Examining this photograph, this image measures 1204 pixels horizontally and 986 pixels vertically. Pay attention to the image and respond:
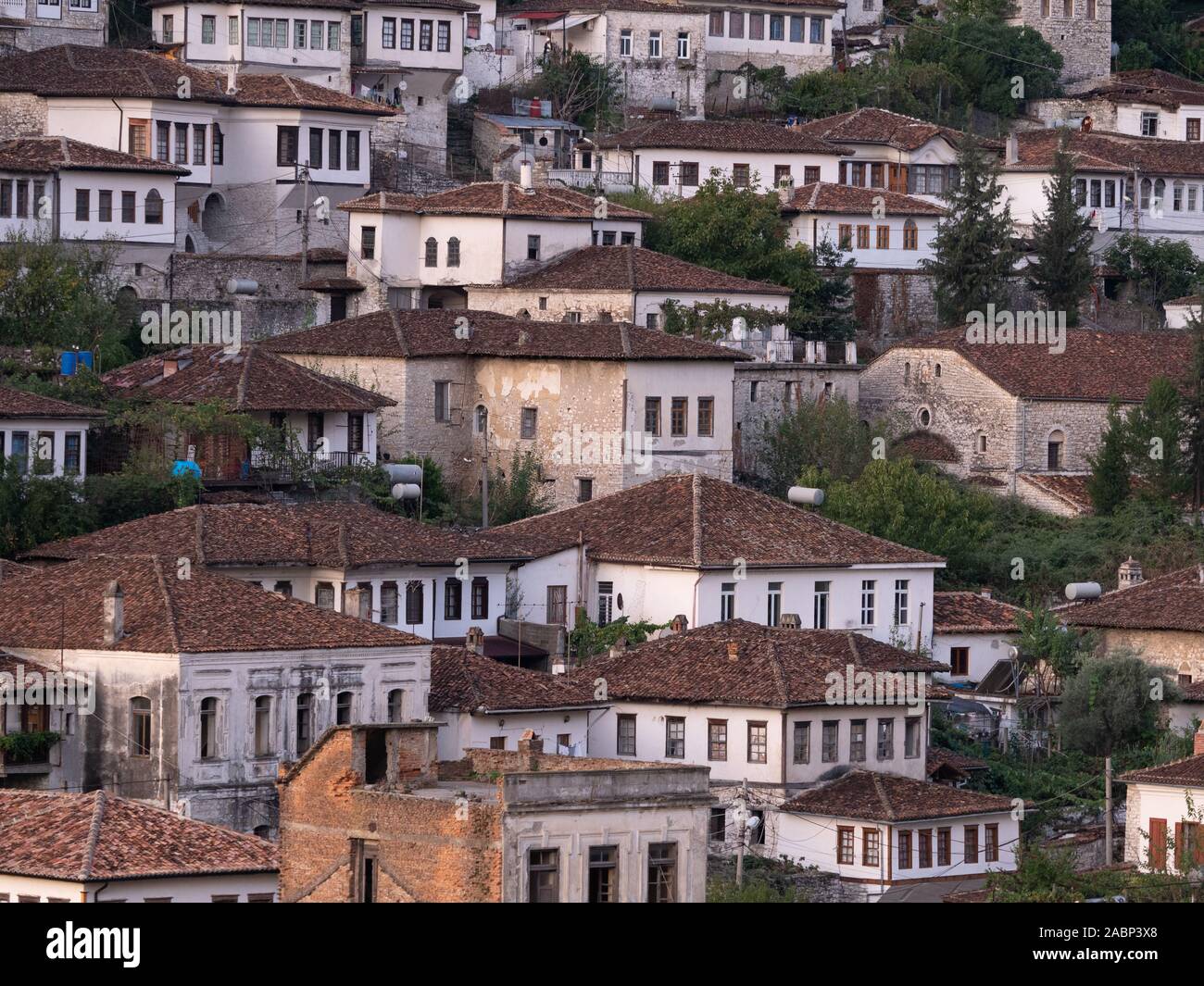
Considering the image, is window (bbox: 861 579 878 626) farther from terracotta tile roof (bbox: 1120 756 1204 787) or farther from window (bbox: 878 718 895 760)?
terracotta tile roof (bbox: 1120 756 1204 787)

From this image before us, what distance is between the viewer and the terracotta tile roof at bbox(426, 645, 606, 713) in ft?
160

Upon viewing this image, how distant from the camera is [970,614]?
2422 inches

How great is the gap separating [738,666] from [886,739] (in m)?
2.55

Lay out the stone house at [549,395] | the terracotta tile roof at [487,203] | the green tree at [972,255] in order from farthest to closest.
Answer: the green tree at [972,255], the terracotta tile roof at [487,203], the stone house at [549,395]

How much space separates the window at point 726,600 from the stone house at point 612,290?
40.2 feet

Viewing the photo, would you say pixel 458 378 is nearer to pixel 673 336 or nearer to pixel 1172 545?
pixel 673 336

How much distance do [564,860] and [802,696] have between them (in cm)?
1631

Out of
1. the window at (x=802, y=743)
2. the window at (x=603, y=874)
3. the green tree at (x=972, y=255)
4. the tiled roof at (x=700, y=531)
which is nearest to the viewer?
the window at (x=603, y=874)

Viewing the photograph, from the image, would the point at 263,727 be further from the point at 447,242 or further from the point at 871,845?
the point at 447,242

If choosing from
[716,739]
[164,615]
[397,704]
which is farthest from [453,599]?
[164,615]

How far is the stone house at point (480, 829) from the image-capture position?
3450 cm

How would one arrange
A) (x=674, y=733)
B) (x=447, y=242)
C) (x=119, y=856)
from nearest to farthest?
1. (x=119, y=856)
2. (x=674, y=733)
3. (x=447, y=242)

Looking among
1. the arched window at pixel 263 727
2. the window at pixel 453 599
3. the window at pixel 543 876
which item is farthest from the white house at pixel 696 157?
the window at pixel 543 876

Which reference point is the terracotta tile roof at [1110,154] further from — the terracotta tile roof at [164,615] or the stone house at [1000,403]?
the terracotta tile roof at [164,615]
